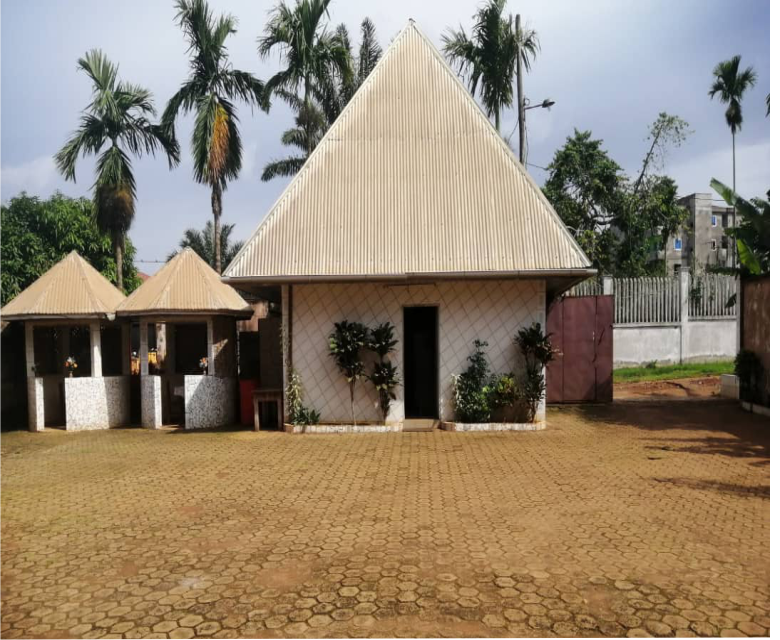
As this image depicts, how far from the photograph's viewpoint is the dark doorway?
504 inches

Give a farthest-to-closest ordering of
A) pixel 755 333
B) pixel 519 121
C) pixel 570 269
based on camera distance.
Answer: pixel 519 121
pixel 755 333
pixel 570 269

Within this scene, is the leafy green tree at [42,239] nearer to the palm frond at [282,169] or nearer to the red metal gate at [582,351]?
the palm frond at [282,169]

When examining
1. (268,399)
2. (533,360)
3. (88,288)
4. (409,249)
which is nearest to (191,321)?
(88,288)

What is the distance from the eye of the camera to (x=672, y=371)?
1856 cm

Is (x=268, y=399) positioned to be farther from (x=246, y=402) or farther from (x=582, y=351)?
(x=582, y=351)

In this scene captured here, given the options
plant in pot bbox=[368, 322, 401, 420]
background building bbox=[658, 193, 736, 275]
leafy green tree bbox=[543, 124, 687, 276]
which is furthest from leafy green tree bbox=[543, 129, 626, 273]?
background building bbox=[658, 193, 736, 275]

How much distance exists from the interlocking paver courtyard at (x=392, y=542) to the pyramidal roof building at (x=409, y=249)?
2.43 meters

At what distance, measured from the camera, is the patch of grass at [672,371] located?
58.6 ft

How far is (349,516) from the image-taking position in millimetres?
6051

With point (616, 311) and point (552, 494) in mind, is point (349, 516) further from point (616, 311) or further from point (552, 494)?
point (616, 311)

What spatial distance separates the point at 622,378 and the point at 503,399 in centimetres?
852
